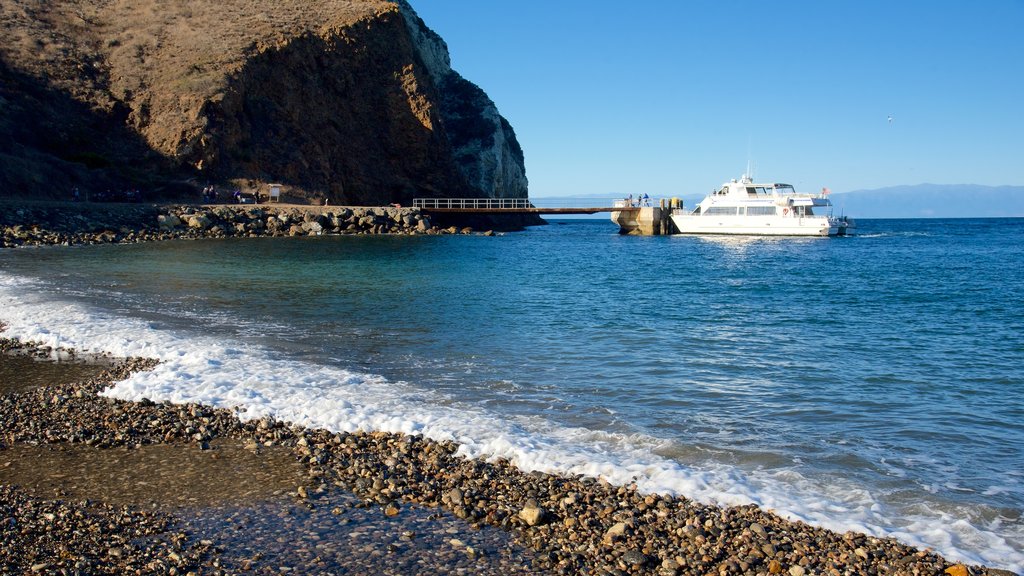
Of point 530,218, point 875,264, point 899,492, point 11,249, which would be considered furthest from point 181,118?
point 530,218

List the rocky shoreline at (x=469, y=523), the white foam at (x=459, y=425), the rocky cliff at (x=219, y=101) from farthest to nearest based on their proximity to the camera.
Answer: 1. the rocky cliff at (x=219, y=101)
2. the white foam at (x=459, y=425)
3. the rocky shoreline at (x=469, y=523)

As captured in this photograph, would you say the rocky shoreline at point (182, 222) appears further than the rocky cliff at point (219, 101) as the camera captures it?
No

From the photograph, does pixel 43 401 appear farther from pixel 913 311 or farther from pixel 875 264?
pixel 875 264

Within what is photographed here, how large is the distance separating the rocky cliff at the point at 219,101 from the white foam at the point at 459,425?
42.4 m

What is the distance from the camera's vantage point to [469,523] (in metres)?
6.43

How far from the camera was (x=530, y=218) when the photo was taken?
13038 cm

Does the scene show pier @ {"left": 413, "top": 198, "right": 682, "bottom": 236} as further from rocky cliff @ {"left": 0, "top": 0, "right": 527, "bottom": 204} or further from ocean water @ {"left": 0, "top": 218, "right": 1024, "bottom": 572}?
ocean water @ {"left": 0, "top": 218, "right": 1024, "bottom": 572}

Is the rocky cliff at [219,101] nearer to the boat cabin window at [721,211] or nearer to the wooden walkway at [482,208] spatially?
the wooden walkway at [482,208]

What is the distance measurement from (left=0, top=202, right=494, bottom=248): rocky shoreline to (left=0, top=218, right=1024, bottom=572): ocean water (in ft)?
35.8

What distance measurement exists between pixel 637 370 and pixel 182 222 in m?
43.3

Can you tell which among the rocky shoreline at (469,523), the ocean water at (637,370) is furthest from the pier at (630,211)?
the rocky shoreline at (469,523)

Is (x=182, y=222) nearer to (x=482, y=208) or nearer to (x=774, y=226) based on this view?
(x=482, y=208)

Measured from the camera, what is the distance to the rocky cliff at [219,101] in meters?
56.5

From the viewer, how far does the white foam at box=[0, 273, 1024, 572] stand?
661 centimetres
